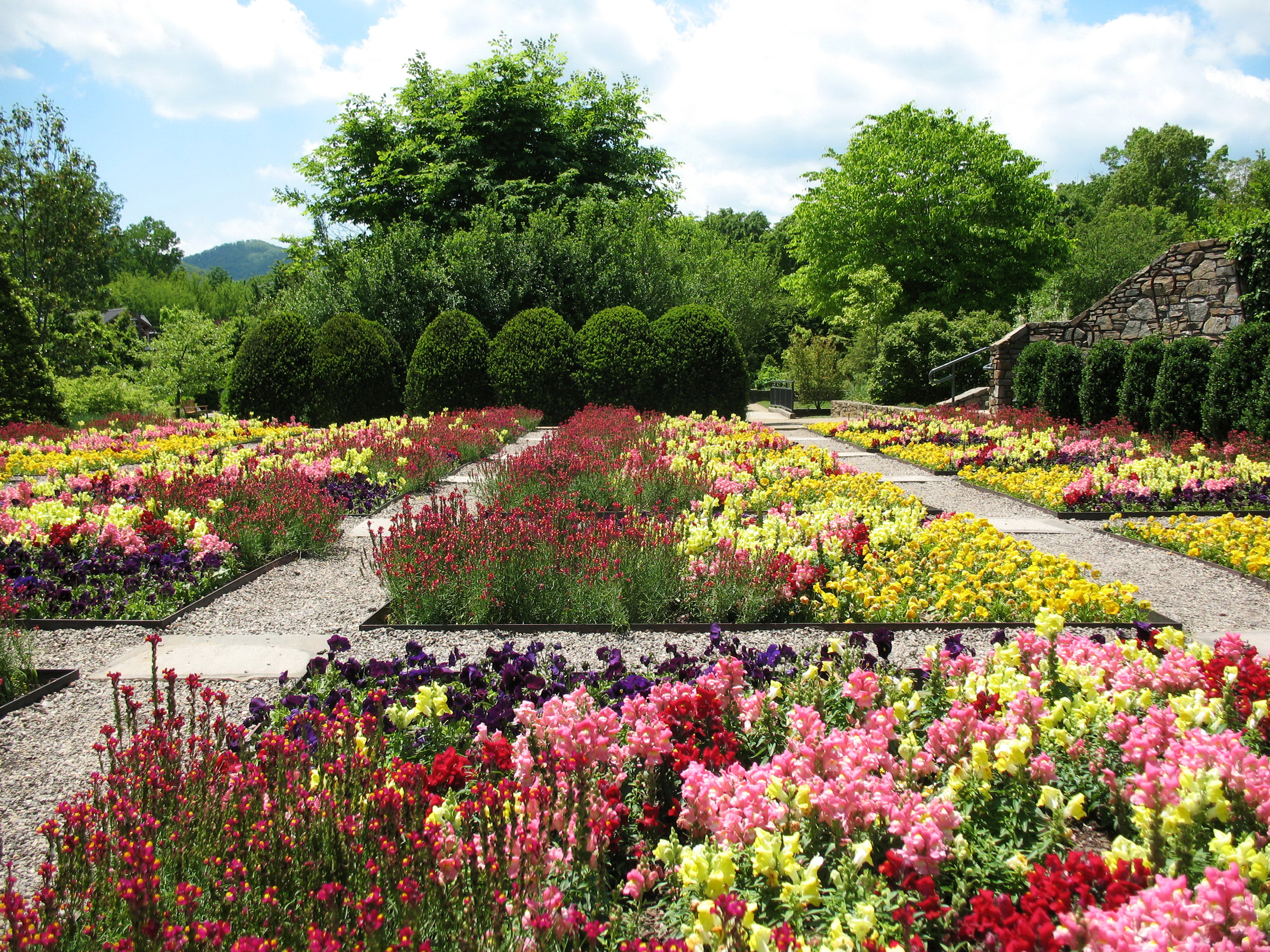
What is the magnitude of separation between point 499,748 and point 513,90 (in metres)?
23.4

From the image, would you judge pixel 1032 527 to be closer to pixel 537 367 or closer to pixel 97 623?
pixel 97 623

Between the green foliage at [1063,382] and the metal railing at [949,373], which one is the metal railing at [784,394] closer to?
the metal railing at [949,373]

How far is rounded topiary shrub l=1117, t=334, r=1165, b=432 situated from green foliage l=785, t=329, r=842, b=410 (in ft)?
46.4

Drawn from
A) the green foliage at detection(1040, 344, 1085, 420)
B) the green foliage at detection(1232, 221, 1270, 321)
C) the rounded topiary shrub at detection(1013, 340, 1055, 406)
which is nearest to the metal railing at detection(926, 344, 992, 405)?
the rounded topiary shrub at detection(1013, 340, 1055, 406)

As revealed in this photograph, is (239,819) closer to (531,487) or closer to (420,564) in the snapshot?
(420,564)

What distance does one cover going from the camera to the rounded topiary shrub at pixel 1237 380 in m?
9.55

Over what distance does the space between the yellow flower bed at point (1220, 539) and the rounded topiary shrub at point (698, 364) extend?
1065cm

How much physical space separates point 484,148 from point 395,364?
28.5 feet

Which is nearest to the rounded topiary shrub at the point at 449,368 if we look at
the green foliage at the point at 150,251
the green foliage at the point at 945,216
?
the green foliage at the point at 945,216

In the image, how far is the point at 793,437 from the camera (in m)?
15.6

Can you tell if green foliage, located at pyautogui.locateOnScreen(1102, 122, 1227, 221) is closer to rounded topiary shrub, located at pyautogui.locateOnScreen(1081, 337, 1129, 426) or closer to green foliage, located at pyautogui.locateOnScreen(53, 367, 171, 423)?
rounded topiary shrub, located at pyautogui.locateOnScreen(1081, 337, 1129, 426)

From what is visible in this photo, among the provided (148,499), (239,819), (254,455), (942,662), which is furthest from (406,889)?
(254,455)

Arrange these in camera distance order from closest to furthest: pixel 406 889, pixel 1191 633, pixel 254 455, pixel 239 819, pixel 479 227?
1. pixel 406 889
2. pixel 239 819
3. pixel 1191 633
4. pixel 254 455
5. pixel 479 227

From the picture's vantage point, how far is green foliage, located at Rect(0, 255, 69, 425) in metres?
14.6
